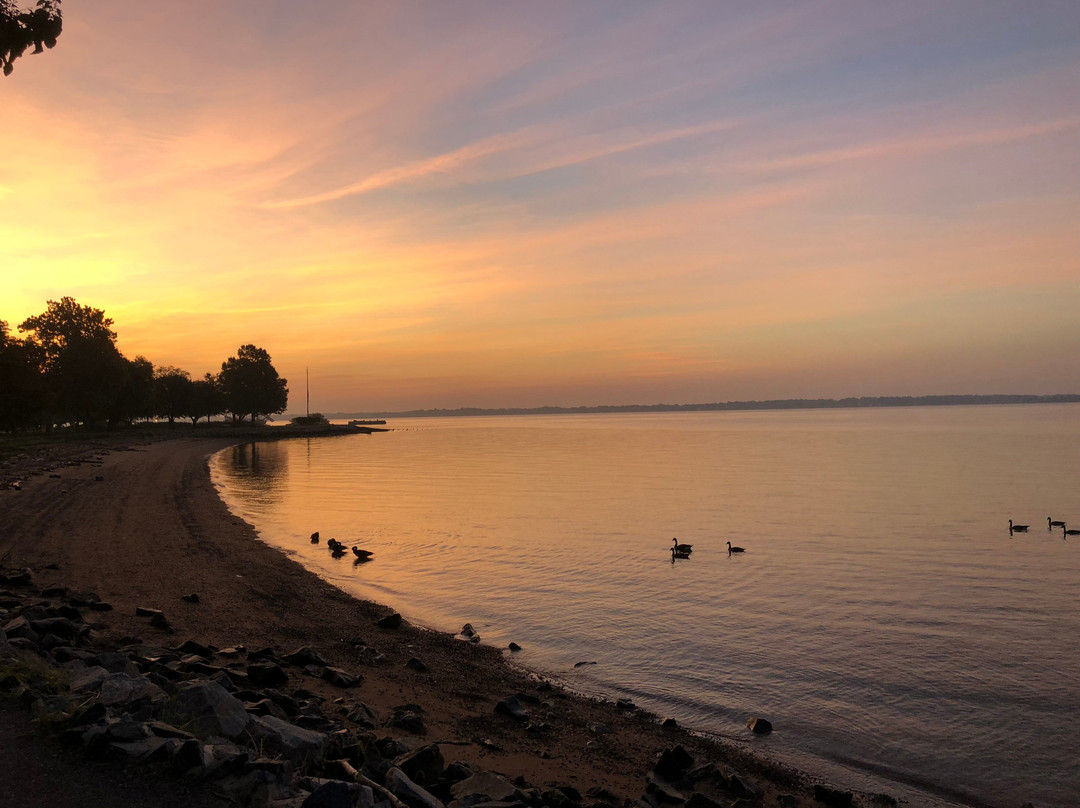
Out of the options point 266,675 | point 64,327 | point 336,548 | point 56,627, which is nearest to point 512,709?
point 266,675

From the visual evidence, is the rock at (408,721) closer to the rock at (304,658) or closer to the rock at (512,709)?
the rock at (512,709)

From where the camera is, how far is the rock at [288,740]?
736cm

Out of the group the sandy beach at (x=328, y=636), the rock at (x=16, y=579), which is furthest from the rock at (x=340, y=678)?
the rock at (x=16, y=579)

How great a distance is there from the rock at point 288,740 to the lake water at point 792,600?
22.3ft

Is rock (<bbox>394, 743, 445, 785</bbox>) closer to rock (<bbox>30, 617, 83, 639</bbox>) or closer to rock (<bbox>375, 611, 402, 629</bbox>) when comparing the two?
rock (<bbox>30, 617, 83, 639</bbox>)

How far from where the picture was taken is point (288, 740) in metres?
7.47

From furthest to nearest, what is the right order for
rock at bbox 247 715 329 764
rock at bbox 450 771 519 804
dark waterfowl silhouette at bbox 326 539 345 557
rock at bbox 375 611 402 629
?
dark waterfowl silhouette at bbox 326 539 345 557
rock at bbox 375 611 402 629
rock at bbox 450 771 519 804
rock at bbox 247 715 329 764

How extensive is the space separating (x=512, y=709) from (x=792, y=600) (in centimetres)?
1190

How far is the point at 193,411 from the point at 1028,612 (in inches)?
6578

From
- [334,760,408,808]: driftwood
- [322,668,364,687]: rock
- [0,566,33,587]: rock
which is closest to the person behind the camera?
[334,760,408,808]: driftwood

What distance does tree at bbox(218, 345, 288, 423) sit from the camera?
544 feet

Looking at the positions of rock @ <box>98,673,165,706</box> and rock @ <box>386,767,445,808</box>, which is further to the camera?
rock @ <box>98,673,165,706</box>

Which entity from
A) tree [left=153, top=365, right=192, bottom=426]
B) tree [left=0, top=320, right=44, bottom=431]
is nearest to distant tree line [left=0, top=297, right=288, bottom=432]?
tree [left=153, top=365, right=192, bottom=426]

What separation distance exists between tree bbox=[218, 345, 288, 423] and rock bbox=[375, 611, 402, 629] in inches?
6435
